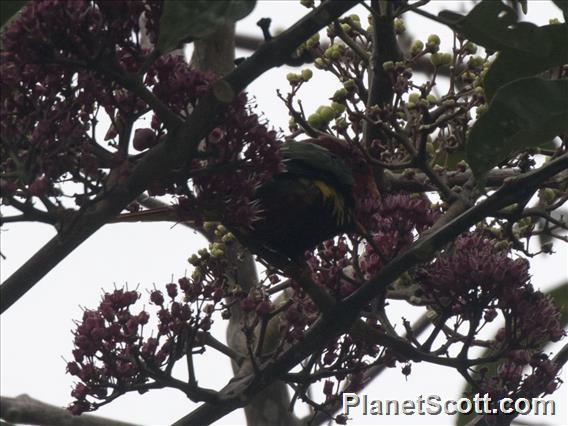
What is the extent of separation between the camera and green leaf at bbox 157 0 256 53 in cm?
215

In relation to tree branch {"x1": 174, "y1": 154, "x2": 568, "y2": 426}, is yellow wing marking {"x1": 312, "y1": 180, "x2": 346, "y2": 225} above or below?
above

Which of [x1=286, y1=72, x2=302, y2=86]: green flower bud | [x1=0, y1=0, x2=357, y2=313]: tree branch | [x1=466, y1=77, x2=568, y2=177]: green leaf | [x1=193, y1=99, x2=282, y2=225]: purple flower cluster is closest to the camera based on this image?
[x1=0, y1=0, x2=357, y2=313]: tree branch

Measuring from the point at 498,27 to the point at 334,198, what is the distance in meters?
0.93

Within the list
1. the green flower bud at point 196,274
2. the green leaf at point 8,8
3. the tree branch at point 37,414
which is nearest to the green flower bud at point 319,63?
the green flower bud at point 196,274

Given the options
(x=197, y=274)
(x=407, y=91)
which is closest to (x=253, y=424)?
(x=197, y=274)

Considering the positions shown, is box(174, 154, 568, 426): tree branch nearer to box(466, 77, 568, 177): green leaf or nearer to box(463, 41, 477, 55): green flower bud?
box(466, 77, 568, 177): green leaf

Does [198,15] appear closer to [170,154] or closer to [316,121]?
[170,154]

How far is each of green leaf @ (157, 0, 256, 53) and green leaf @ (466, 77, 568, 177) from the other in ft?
2.34

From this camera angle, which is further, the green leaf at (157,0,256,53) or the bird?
the bird

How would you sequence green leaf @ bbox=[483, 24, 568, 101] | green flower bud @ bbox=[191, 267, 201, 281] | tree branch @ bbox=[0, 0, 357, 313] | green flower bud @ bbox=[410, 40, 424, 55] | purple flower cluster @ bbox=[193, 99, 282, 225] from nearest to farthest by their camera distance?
1. tree branch @ bbox=[0, 0, 357, 313]
2. purple flower cluster @ bbox=[193, 99, 282, 225]
3. green leaf @ bbox=[483, 24, 568, 101]
4. green flower bud @ bbox=[191, 267, 201, 281]
5. green flower bud @ bbox=[410, 40, 424, 55]

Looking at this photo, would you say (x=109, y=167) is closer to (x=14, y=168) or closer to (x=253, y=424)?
(x=14, y=168)

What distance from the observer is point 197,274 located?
10.1 ft

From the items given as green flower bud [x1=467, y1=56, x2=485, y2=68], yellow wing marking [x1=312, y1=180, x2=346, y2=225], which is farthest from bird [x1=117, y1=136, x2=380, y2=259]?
green flower bud [x1=467, y1=56, x2=485, y2=68]

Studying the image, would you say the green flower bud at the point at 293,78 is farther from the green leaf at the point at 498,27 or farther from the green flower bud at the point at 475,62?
the green leaf at the point at 498,27
